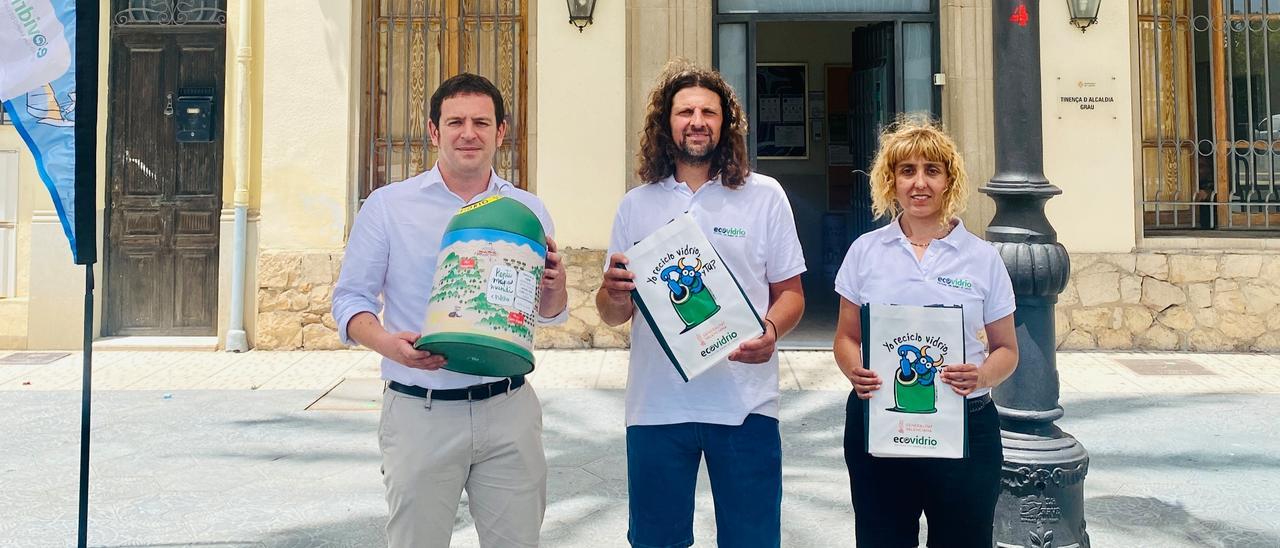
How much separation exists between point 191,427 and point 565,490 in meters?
Result: 2.72

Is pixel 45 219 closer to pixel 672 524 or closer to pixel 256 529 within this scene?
pixel 256 529

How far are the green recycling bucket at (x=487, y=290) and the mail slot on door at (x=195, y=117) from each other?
7.80 meters

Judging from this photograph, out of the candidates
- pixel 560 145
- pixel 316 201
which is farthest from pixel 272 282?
pixel 560 145

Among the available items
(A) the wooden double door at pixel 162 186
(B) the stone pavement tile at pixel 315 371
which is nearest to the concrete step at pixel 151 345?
(A) the wooden double door at pixel 162 186

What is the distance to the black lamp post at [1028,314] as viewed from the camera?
11.0 feet

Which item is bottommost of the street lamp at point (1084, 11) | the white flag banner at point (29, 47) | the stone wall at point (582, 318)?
the stone wall at point (582, 318)

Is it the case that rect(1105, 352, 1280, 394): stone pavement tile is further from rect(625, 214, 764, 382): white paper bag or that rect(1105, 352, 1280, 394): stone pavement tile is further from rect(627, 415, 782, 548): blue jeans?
rect(625, 214, 764, 382): white paper bag

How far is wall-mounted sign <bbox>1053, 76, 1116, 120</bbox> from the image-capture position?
860 centimetres

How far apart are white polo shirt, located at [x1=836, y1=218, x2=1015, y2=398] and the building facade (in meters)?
6.04

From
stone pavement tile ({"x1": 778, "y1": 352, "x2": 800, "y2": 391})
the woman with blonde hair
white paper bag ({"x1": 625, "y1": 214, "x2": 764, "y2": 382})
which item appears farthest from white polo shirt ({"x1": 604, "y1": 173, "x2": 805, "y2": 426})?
stone pavement tile ({"x1": 778, "y1": 352, "x2": 800, "y2": 391})

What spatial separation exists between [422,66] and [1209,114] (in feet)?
24.3

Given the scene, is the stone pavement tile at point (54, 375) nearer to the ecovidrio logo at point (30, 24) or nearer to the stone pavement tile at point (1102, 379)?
the ecovidrio logo at point (30, 24)

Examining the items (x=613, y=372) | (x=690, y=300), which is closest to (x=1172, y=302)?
(x=613, y=372)

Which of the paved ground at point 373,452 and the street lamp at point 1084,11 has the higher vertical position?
the street lamp at point 1084,11
